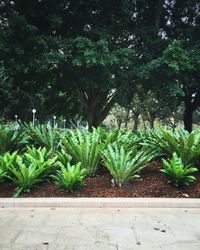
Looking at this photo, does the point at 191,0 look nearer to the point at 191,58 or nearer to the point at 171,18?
→ the point at 171,18

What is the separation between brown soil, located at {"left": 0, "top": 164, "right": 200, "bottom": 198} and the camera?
5.98 meters

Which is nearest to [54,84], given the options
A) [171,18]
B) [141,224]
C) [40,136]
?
[171,18]

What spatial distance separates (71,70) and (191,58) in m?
6.99

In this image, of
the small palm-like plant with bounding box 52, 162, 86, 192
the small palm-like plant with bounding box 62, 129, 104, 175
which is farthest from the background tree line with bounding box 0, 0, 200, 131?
the small palm-like plant with bounding box 52, 162, 86, 192

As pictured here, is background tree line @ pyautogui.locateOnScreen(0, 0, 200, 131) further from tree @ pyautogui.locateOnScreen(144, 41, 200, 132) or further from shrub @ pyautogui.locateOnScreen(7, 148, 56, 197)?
shrub @ pyautogui.locateOnScreen(7, 148, 56, 197)

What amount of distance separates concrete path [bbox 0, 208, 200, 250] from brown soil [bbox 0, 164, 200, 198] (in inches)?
26.3

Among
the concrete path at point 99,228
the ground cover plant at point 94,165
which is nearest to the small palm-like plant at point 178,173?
the ground cover plant at point 94,165

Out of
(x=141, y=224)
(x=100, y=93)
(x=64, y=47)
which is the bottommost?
(x=141, y=224)

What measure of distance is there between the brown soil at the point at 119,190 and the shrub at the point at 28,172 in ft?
0.52

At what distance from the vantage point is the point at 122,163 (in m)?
6.31

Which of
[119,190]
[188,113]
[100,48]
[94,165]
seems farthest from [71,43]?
[188,113]

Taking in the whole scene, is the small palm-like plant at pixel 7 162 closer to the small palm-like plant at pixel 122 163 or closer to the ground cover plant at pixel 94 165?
the ground cover plant at pixel 94 165

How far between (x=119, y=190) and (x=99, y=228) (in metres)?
1.77

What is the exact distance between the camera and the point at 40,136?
8273 mm
